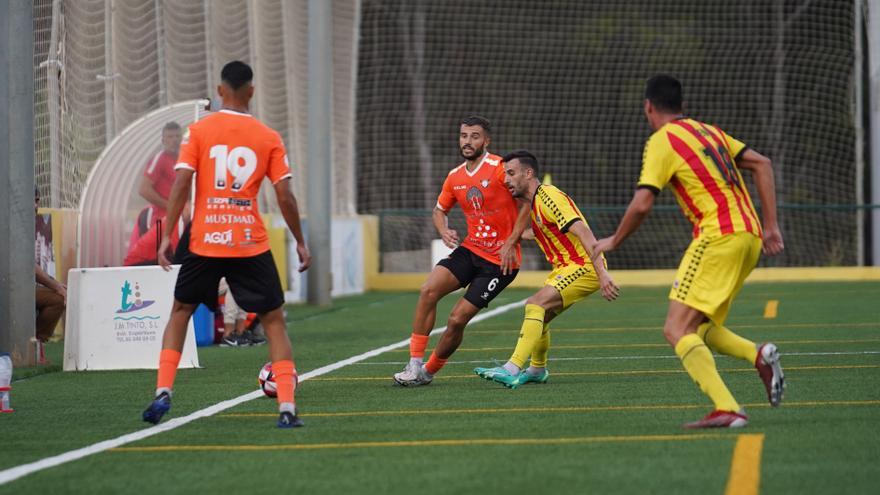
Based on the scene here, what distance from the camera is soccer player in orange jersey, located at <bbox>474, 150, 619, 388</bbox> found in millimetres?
10984

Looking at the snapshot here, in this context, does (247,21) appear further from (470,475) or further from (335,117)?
(470,475)

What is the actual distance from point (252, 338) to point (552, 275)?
5.73 m

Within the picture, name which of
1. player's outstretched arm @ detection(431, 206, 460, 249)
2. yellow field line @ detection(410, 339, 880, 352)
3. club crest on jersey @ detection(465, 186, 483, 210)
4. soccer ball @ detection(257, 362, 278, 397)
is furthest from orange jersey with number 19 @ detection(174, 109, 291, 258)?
yellow field line @ detection(410, 339, 880, 352)

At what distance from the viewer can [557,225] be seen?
36.6ft

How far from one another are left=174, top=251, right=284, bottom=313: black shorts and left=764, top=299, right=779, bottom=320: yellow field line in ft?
37.3

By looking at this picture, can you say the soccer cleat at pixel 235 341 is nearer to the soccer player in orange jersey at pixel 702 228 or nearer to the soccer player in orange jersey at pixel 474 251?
the soccer player in orange jersey at pixel 474 251

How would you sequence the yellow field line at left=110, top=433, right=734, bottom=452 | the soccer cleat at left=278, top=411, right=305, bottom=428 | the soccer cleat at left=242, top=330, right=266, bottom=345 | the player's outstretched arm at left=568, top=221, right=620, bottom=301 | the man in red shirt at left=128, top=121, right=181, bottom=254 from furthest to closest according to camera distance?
the man in red shirt at left=128, top=121, right=181, bottom=254
the soccer cleat at left=242, top=330, right=266, bottom=345
the player's outstretched arm at left=568, top=221, right=620, bottom=301
the soccer cleat at left=278, top=411, right=305, bottom=428
the yellow field line at left=110, top=433, right=734, bottom=452

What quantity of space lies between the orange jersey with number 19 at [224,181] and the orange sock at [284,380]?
2.11 ft

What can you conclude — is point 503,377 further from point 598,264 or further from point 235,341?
point 235,341

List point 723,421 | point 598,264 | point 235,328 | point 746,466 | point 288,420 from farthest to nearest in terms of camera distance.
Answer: point 235,328 → point 598,264 → point 288,420 → point 723,421 → point 746,466

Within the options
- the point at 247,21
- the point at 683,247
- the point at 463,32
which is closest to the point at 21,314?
the point at 247,21

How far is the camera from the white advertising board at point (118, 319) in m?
13.1

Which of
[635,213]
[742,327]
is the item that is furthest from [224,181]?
[742,327]

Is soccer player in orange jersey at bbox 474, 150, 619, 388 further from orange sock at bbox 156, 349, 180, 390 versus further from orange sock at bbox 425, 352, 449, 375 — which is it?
orange sock at bbox 156, 349, 180, 390
